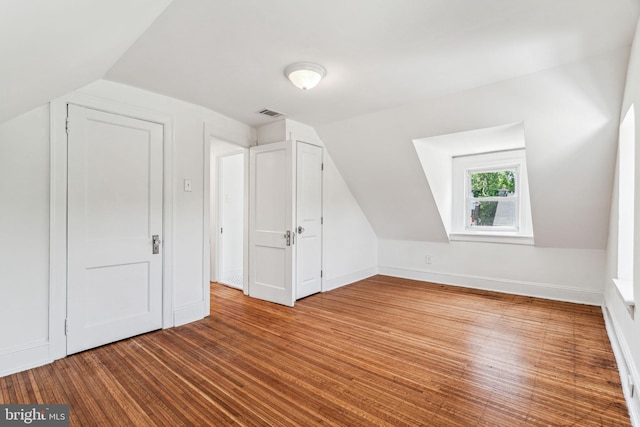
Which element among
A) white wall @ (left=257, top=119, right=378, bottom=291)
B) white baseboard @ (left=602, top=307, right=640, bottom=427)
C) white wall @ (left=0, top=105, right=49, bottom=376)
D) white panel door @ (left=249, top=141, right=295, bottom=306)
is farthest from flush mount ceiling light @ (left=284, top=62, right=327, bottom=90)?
white baseboard @ (left=602, top=307, right=640, bottom=427)

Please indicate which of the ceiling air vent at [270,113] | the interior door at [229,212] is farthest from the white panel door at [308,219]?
the interior door at [229,212]

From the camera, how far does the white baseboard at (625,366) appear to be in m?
1.70

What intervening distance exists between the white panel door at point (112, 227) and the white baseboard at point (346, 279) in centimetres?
228

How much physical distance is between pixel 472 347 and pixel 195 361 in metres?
2.34

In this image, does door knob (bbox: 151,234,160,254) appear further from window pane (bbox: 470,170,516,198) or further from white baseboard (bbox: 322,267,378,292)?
window pane (bbox: 470,170,516,198)

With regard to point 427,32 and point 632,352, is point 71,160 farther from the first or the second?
point 632,352

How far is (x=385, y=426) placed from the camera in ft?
5.71

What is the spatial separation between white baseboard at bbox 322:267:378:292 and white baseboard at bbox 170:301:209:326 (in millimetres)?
1750

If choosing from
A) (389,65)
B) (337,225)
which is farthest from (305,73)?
(337,225)

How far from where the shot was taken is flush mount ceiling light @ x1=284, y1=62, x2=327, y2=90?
2527mm

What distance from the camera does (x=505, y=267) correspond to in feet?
14.6

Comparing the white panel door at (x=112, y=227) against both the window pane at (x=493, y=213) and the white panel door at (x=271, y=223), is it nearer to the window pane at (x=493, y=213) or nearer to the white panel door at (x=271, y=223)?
the white panel door at (x=271, y=223)

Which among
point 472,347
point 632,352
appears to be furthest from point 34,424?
point 632,352

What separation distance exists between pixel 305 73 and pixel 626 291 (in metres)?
2.93
